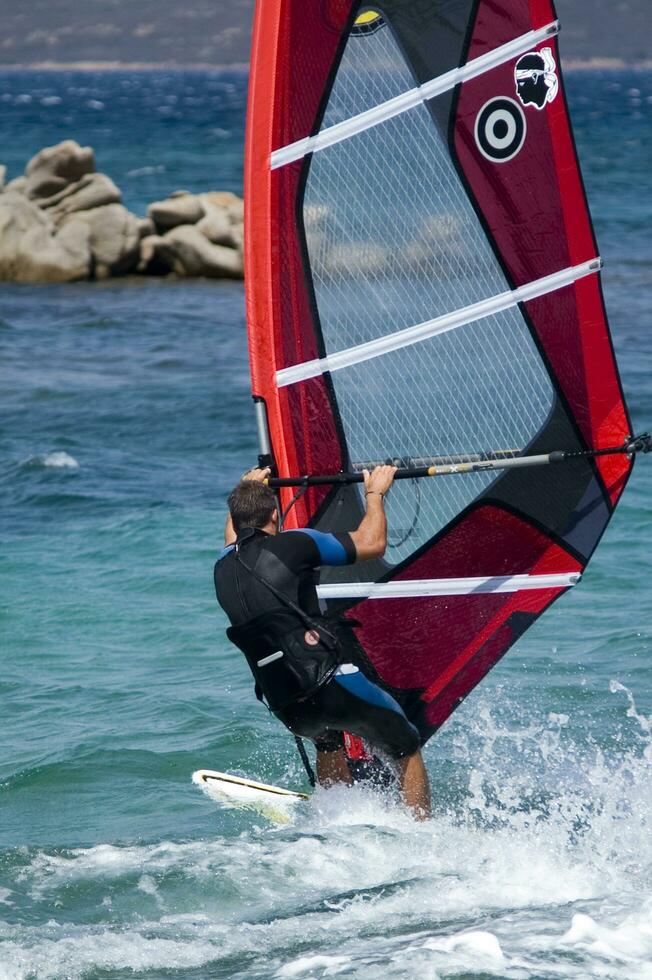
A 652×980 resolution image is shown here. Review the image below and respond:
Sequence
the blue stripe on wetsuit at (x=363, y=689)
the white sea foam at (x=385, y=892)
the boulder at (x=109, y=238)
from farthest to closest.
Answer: the boulder at (x=109, y=238), the blue stripe on wetsuit at (x=363, y=689), the white sea foam at (x=385, y=892)

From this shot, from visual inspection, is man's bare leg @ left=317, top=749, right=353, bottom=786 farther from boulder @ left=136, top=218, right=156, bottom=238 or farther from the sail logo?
boulder @ left=136, top=218, right=156, bottom=238

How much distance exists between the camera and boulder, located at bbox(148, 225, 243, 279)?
19.5 m

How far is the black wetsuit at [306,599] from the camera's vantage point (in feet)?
13.9

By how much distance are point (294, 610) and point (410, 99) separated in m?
1.69

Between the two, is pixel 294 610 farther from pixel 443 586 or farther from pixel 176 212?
pixel 176 212

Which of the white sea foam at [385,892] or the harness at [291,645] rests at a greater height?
the harness at [291,645]

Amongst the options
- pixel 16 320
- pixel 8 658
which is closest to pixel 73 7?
pixel 16 320

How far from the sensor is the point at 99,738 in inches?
239

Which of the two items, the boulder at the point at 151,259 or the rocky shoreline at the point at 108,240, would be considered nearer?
the rocky shoreline at the point at 108,240

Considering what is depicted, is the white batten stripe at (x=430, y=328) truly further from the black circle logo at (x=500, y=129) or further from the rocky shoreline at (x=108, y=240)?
the rocky shoreline at (x=108, y=240)

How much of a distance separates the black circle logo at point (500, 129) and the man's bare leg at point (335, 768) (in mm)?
2038

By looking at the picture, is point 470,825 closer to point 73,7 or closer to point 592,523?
point 592,523

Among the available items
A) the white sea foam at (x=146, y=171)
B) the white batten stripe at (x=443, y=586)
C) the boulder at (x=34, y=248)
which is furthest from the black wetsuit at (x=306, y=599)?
the white sea foam at (x=146, y=171)

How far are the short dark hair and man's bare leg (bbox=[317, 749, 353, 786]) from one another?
100 cm
